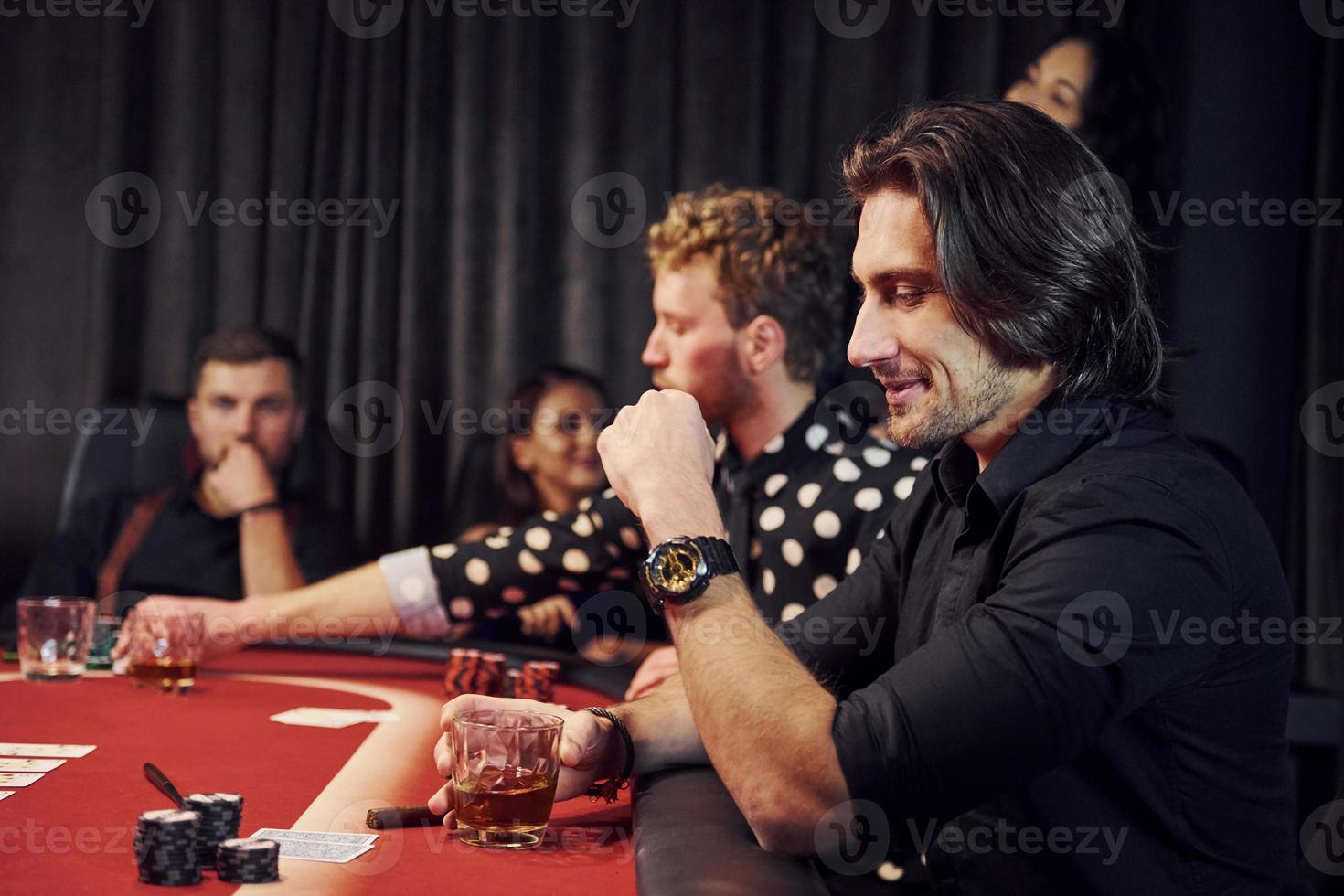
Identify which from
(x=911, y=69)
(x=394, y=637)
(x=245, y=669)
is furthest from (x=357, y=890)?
(x=911, y=69)

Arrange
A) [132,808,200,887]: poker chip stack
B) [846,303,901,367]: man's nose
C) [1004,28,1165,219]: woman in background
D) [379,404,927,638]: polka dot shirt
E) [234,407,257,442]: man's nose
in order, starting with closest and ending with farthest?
[132,808,200,887]: poker chip stack → [846,303,901,367]: man's nose → [379,404,927,638]: polka dot shirt → [1004,28,1165,219]: woman in background → [234,407,257,442]: man's nose

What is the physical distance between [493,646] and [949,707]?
1336 mm

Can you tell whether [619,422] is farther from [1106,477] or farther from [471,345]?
[471,345]

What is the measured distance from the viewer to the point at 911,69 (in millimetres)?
3691

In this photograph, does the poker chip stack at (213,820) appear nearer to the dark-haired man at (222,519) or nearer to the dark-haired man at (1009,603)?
the dark-haired man at (1009,603)

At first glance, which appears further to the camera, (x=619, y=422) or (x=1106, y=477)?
(x=619, y=422)

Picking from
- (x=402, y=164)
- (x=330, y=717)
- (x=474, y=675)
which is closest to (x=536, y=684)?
(x=474, y=675)

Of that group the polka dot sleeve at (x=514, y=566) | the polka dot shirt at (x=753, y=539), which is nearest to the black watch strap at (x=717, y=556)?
the polka dot shirt at (x=753, y=539)

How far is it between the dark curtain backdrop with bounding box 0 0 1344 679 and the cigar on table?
2.68 meters

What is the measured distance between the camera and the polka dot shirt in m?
2.10

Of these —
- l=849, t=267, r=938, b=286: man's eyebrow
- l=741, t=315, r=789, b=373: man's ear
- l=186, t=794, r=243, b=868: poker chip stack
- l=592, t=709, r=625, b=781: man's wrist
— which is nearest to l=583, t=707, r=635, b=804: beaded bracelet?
l=592, t=709, r=625, b=781: man's wrist

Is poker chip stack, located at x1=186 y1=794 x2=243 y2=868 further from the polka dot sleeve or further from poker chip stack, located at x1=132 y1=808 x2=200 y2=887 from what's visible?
the polka dot sleeve

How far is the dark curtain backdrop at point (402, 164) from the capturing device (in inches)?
147

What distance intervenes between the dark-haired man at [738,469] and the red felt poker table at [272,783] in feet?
0.63
